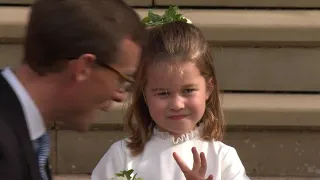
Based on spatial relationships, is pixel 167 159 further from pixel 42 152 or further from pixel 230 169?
pixel 42 152

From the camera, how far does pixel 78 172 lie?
4977 mm

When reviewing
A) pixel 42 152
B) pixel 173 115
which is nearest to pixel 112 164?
pixel 173 115

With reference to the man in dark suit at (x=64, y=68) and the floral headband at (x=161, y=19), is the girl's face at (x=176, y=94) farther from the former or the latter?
the man in dark suit at (x=64, y=68)

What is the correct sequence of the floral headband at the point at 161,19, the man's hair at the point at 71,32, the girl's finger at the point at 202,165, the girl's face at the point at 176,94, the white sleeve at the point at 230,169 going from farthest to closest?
the floral headband at the point at 161,19, the white sleeve at the point at 230,169, the girl's face at the point at 176,94, the girl's finger at the point at 202,165, the man's hair at the point at 71,32

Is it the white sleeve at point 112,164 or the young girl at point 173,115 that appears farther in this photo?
the white sleeve at point 112,164

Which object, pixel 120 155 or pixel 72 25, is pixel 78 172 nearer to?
pixel 120 155

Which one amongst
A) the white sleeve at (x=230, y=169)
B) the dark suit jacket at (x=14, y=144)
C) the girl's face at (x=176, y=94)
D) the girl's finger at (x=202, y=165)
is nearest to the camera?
the dark suit jacket at (x=14, y=144)

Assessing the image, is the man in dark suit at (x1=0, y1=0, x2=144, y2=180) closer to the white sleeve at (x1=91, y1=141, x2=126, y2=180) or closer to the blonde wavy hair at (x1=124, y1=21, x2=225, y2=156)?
the blonde wavy hair at (x1=124, y1=21, x2=225, y2=156)

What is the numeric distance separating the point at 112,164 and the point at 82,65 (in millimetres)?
1641

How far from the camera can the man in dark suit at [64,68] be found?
74.4 inches

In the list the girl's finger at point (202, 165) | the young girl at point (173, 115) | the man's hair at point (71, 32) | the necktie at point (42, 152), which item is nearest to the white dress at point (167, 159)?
the young girl at point (173, 115)

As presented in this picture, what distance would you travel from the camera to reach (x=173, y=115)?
3336 mm

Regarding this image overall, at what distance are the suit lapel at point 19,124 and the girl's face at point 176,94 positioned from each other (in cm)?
146

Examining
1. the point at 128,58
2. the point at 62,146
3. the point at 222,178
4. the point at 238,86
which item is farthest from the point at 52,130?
the point at 128,58
